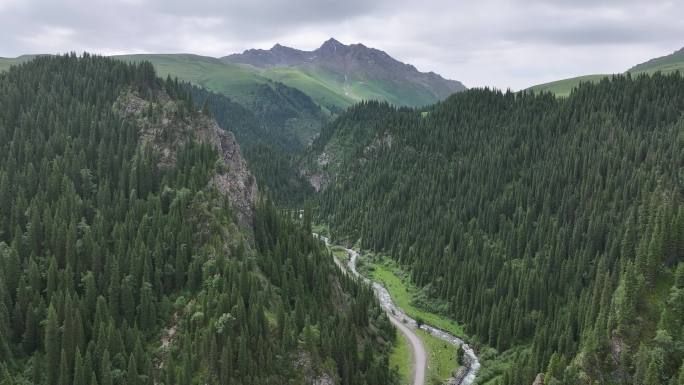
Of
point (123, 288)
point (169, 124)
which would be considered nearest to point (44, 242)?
point (123, 288)

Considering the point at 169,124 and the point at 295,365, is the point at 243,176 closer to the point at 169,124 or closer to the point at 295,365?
the point at 169,124

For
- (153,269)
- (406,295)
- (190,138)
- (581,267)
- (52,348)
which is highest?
(190,138)

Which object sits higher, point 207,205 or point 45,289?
point 207,205

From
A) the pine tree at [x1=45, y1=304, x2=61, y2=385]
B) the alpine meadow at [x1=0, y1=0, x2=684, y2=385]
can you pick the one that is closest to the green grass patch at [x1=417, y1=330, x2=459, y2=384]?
the alpine meadow at [x1=0, y1=0, x2=684, y2=385]

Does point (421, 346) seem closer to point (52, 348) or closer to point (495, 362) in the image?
point (495, 362)

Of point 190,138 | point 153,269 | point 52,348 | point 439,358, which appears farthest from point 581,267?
point 52,348

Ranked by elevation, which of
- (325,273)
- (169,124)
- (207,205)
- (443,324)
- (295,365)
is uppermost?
(169,124)
